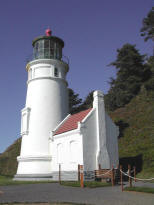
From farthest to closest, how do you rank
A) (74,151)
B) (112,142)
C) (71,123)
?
(71,123) → (112,142) → (74,151)

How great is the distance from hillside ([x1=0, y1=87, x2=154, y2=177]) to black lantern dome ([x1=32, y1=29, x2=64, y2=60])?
11968mm

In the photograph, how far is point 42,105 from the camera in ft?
68.6

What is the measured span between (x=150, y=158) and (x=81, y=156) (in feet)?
23.7

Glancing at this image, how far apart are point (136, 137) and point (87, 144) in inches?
414

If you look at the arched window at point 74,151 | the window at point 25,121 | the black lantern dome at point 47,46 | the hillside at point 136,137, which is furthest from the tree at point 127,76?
the arched window at point 74,151

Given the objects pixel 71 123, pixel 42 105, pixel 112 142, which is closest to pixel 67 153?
pixel 71 123

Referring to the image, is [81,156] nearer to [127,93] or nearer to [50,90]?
[50,90]

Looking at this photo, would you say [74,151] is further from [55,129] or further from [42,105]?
[42,105]

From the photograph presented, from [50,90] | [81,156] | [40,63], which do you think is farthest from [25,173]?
[40,63]

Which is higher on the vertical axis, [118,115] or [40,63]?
[40,63]

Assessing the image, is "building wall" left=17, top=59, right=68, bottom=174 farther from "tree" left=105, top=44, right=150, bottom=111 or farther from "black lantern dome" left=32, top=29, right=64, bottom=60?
"tree" left=105, top=44, right=150, bottom=111

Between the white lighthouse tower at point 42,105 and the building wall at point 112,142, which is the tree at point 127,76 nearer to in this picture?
the white lighthouse tower at point 42,105

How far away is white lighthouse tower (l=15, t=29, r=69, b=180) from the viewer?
19656 mm

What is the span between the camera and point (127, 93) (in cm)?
3703
